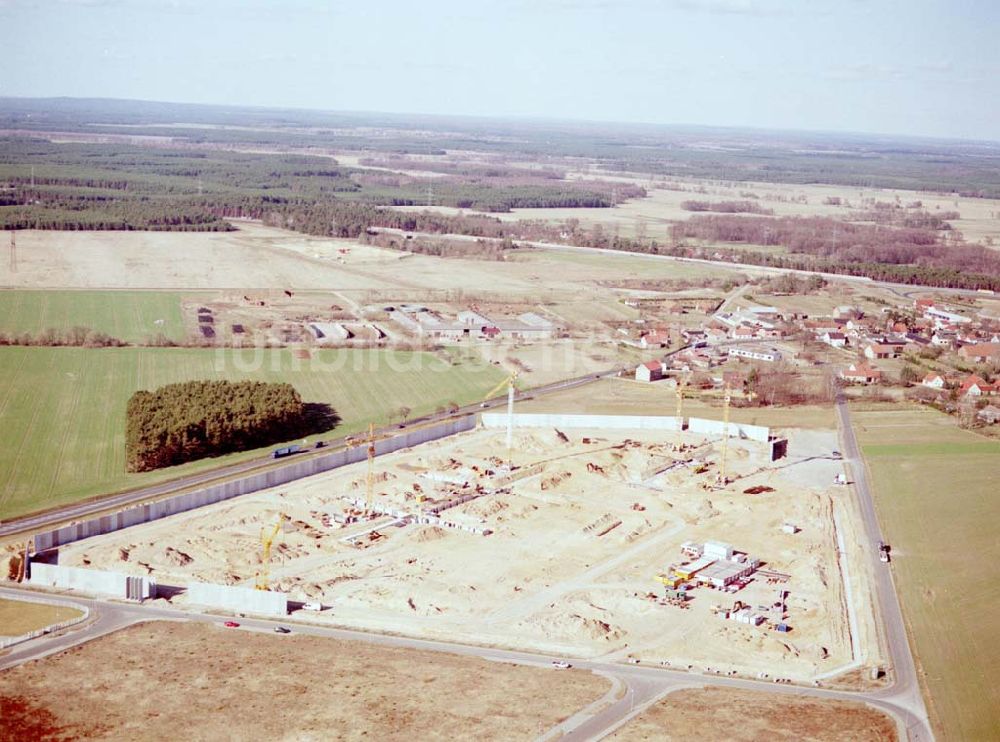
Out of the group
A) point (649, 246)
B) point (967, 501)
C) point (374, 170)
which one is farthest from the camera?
point (374, 170)

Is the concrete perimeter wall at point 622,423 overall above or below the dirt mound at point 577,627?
above

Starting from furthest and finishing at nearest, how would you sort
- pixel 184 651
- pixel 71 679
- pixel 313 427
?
1. pixel 313 427
2. pixel 184 651
3. pixel 71 679

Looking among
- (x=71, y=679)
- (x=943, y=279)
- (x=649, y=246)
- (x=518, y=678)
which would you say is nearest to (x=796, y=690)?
(x=518, y=678)

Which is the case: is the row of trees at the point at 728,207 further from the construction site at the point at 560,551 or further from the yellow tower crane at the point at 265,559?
the yellow tower crane at the point at 265,559

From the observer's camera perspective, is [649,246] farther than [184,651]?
Yes

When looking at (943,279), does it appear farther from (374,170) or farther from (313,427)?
(374,170)

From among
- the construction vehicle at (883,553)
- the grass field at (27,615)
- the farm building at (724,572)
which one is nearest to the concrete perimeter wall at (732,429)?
the construction vehicle at (883,553)
